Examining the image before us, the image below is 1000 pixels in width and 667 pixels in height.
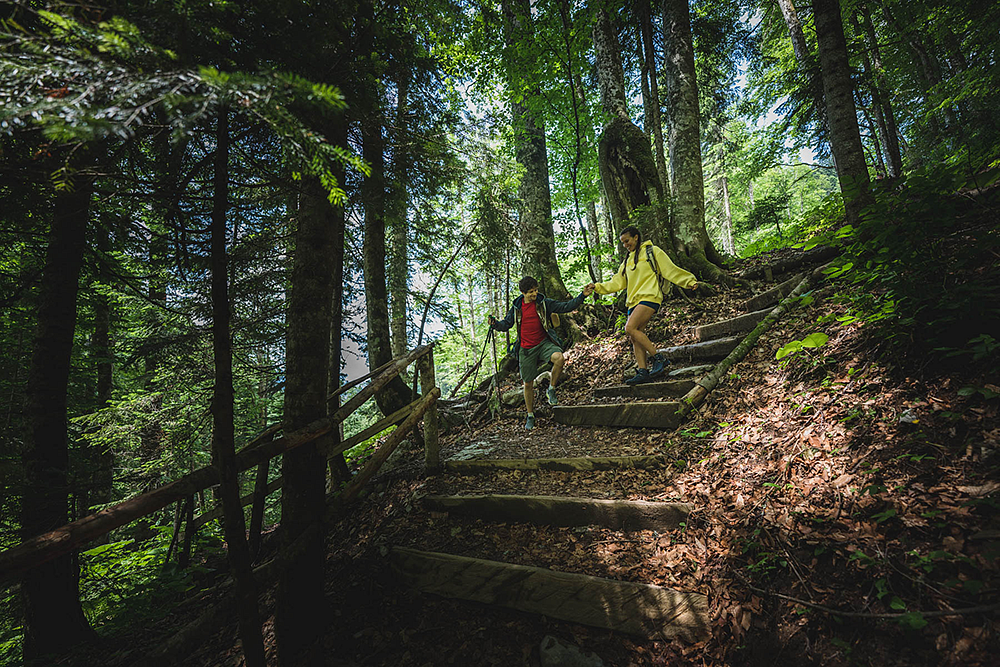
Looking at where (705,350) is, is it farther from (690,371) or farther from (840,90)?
(840,90)

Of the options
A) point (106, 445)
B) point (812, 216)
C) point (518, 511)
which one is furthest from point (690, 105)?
point (106, 445)

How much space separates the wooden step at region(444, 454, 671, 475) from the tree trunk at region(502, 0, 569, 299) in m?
4.70

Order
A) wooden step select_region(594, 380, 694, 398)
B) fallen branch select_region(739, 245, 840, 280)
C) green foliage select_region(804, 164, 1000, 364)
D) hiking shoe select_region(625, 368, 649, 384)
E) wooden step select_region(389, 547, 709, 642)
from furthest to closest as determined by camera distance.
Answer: fallen branch select_region(739, 245, 840, 280) → hiking shoe select_region(625, 368, 649, 384) → wooden step select_region(594, 380, 694, 398) → green foliage select_region(804, 164, 1000, 364) → wooden step select_region(389, 547, 709, 642)

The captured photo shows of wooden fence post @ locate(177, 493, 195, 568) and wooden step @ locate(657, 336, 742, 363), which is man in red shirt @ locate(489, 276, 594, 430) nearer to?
wooden step @ locate(657, 336, 742, 363)

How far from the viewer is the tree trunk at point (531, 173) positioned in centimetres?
809

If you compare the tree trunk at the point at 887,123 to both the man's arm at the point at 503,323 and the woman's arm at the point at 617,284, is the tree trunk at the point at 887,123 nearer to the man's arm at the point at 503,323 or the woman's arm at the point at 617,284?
the woman's arm at the point at 617,284

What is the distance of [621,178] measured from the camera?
7.63 metres

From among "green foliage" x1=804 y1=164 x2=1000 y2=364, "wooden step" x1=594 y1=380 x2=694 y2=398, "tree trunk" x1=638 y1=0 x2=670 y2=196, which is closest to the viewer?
"green foliage" x1=804 y1=164 x2=1000 y2=364

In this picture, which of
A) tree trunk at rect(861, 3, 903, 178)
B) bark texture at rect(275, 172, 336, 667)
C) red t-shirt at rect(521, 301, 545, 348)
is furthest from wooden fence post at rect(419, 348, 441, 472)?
tree trunk at rect(861, 3, 903, 178)

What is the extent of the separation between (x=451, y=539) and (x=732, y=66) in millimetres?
17801

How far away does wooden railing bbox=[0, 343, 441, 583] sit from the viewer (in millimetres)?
1361

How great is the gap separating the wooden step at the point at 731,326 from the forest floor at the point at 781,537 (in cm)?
103

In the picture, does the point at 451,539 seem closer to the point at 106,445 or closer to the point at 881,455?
the point at 881,455

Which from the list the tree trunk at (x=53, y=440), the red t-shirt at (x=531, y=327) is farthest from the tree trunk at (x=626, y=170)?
the tree trunk at (x=53, y=440)
